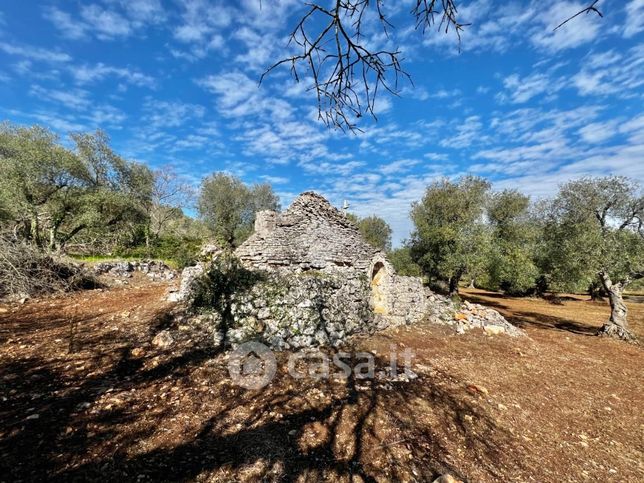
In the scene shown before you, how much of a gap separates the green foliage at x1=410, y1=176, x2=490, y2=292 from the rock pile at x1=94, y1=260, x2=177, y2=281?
1638cm

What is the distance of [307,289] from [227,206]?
25.6 m

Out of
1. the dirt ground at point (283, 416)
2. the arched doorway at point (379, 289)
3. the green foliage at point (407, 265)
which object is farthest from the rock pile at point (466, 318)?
the green foliage at point (407, 265)

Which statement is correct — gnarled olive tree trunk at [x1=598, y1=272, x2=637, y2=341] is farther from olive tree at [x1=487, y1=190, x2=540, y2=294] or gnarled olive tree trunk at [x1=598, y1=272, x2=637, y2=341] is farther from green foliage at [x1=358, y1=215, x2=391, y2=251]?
green foliage at [x1=358, y1=215, x2=391, y2=251]

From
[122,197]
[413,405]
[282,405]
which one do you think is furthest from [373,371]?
[122,197]

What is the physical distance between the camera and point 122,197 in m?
18.6

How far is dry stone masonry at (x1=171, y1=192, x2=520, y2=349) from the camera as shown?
25.3 ft

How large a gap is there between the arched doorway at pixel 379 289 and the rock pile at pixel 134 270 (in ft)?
38.6

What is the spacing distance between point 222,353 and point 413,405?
13.8ft

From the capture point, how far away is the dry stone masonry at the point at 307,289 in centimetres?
772

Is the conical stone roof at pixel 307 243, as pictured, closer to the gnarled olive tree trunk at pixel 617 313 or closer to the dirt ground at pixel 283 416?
the dirt ground at pixel 283 416

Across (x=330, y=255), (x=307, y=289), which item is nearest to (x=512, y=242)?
(x=330, y=255)

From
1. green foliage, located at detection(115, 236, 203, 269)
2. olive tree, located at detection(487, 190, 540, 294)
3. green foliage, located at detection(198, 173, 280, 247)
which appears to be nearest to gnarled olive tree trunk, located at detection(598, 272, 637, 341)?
olive tree, located at detection(487, 190, 540, 294)

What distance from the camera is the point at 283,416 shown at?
4.46m

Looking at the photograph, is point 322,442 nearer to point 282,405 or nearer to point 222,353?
point 282,405
